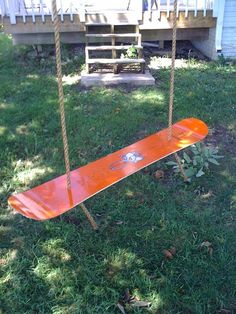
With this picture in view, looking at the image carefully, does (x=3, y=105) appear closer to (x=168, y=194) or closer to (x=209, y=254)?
(x=168, y=194)

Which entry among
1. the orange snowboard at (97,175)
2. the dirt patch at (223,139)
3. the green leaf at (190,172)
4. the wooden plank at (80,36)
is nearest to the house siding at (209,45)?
the wooden plank at (80,36)

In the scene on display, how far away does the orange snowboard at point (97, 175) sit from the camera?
2936 millimetres

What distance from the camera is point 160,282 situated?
2963 mm

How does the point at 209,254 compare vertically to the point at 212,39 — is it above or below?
below

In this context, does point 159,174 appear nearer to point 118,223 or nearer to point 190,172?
point 190,172

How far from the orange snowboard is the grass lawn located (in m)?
0.40

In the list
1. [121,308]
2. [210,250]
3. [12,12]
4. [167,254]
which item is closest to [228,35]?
[12,12]

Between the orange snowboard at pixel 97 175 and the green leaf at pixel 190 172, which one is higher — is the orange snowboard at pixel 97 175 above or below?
above

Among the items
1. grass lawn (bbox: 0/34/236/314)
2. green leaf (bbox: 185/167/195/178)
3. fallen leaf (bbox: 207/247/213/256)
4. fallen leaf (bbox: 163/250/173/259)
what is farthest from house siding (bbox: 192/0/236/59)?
fallen leaf (bbox: 163/250/173/259)

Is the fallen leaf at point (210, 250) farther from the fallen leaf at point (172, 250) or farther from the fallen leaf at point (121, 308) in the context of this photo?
the fallen leaf at point (121, 308)

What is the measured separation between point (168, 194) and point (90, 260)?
41.0 inches

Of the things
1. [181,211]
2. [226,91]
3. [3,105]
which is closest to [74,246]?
[181,211]

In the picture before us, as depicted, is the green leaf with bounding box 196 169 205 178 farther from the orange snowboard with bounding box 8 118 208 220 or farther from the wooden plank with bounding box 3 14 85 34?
the wooden plank with bounding box 3 14 85 34

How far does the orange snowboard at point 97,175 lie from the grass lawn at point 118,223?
0.40 meters
